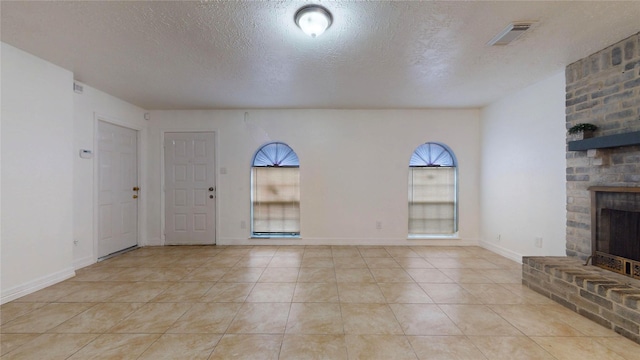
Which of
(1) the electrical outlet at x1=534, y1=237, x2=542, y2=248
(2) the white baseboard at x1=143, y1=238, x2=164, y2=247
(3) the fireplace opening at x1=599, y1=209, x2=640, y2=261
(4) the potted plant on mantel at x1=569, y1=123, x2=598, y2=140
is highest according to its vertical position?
(4) the potted plant on mantel at x1=569, y1=123, x2=598, y2=140

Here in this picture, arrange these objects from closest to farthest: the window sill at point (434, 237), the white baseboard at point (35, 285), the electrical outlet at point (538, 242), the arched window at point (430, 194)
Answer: the white baseboard at point (35, 285), the electrical outlet at point (538, 242), the window sill at point (434, 237), the arched window at point (430, 194)

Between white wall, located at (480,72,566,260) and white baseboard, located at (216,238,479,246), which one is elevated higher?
white wall, located at (480,72,566,260)

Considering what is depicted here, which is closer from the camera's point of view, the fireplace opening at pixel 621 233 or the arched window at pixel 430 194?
the fireplace opening at pixel 621 233

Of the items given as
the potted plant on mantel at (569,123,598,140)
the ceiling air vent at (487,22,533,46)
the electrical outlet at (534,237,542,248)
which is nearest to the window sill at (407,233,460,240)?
the electrical outlet at (534,237,542,248)

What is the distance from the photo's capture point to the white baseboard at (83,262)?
3.54 meters

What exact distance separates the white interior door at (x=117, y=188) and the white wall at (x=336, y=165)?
0.30m

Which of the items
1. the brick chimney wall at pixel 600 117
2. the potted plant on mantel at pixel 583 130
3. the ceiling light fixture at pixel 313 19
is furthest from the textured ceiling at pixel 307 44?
the potted plant on mantel at pixel 583 130

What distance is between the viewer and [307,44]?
2.58 meters

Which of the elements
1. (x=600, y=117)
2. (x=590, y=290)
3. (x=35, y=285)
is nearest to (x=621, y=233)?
(x=590, y=290)

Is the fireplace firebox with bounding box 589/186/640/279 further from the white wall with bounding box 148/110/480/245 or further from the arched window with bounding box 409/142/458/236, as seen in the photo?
the arched window with bounding box 409/142/458/236

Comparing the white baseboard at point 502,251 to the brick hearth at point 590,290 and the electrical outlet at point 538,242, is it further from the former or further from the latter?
the brick hearth at point 590,290

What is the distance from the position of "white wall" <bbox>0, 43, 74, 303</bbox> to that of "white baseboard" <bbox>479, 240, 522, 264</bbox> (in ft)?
19.8

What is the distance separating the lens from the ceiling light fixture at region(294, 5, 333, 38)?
6.67 ft

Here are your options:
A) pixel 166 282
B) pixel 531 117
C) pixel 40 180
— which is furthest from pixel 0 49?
pixel 531 117
